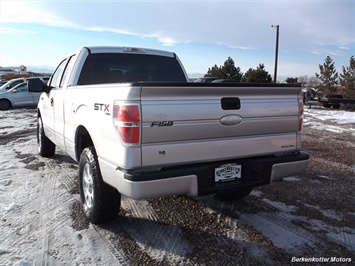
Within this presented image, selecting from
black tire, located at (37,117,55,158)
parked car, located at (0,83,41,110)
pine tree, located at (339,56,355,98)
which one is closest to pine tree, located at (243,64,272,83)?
pine tree, located at (339,56,355,98)

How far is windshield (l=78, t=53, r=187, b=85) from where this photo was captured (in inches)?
182

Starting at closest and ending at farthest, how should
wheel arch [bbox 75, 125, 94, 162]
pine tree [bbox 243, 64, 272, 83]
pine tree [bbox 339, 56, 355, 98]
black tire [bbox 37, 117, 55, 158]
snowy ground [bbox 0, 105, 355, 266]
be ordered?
1. snowy ground [bbox 0, 105, 355, 266]
2. wheel arch [bbox 75, 125, 94, 162]
3. black tire [bbox 37, 117, 55, 158]
4. pine tree [bbox 339, 56, 355, 98]
5. pine tree [bbox 243, 64, 272, 83]

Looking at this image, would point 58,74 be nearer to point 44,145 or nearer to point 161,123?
point 44,145

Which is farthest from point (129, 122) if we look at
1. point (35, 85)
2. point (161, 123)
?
point (35, 85)

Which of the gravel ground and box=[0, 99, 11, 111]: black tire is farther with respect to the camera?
box=[0, 99, 11, 111]: black tire

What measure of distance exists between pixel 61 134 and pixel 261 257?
320cm

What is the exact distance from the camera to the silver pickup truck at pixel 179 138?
2.78m

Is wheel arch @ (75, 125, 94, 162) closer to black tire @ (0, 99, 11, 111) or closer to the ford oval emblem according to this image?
the ford oval emblem

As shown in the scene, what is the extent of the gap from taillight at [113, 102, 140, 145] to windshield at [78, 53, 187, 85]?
2010 millimetres

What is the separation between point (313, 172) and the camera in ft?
18.8

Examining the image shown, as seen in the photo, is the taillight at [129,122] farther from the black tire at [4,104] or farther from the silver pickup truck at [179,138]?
the black tire at [4,104]

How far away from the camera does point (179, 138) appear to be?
9.54 feet

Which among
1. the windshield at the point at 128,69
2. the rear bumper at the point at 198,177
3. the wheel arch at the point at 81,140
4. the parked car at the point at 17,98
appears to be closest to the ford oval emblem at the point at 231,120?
the rear bumper at the point at 198,177

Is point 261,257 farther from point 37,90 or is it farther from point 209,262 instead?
point 37,90
